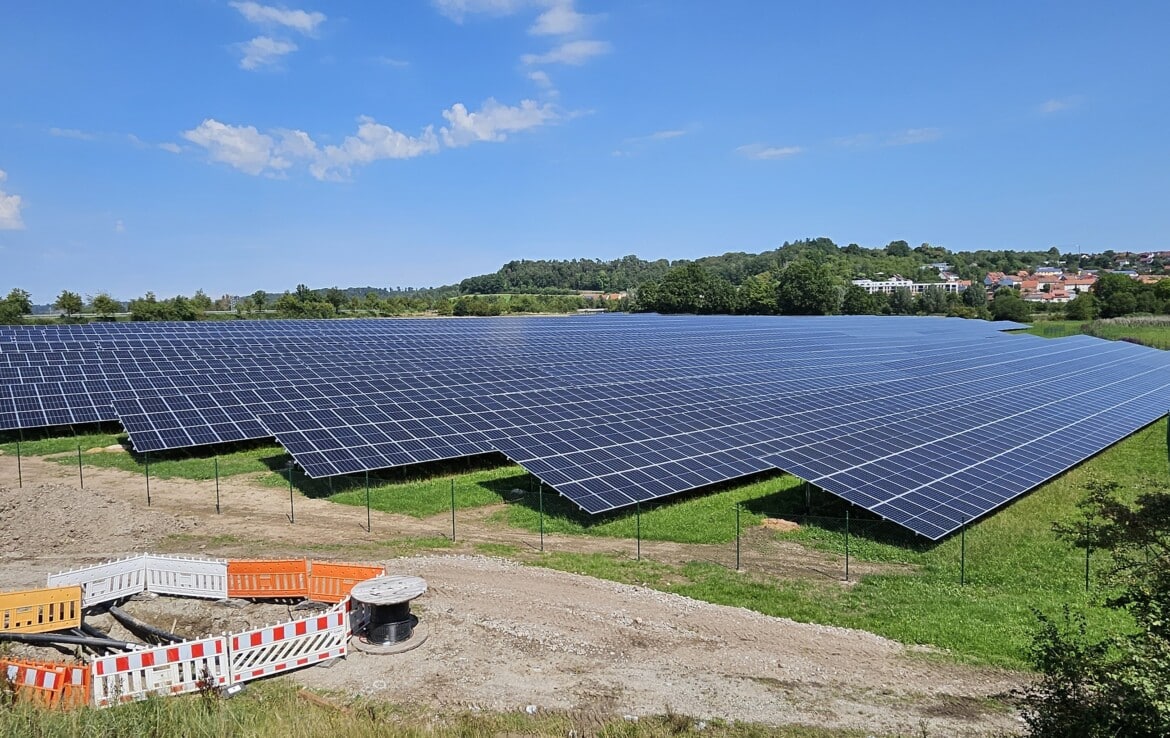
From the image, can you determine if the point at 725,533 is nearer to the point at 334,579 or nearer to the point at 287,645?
the point at 334,579

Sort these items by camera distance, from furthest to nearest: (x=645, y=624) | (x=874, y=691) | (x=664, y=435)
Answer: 1. (x=664, y=435)
2. (x=645, y=624)
3. (x=874, y=691)

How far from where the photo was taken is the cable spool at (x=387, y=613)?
45.8 ft

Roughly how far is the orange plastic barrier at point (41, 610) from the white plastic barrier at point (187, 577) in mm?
1979

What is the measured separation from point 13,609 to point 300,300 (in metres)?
141

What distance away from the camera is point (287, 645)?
1294 centimetres

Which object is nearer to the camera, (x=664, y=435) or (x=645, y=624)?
(x=645, y=624)

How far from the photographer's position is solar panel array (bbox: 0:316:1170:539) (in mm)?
26062

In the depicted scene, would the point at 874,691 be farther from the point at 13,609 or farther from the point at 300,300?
the point at 300,300

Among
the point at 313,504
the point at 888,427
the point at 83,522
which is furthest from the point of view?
the point at 888,427

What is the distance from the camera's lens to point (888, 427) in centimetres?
3262

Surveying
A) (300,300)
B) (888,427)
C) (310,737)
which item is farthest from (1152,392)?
(300,300)

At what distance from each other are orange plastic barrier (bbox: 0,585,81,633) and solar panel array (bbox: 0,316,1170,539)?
1196 centimetres

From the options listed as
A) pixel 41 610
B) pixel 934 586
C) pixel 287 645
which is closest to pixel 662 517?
pixel 934 586

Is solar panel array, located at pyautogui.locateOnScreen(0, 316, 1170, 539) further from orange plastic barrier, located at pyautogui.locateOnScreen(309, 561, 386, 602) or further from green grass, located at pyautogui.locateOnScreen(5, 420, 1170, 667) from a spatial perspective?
orange plastic barrier, located at pyautogui.locateOnScreen(309, 561, 386, 602)
